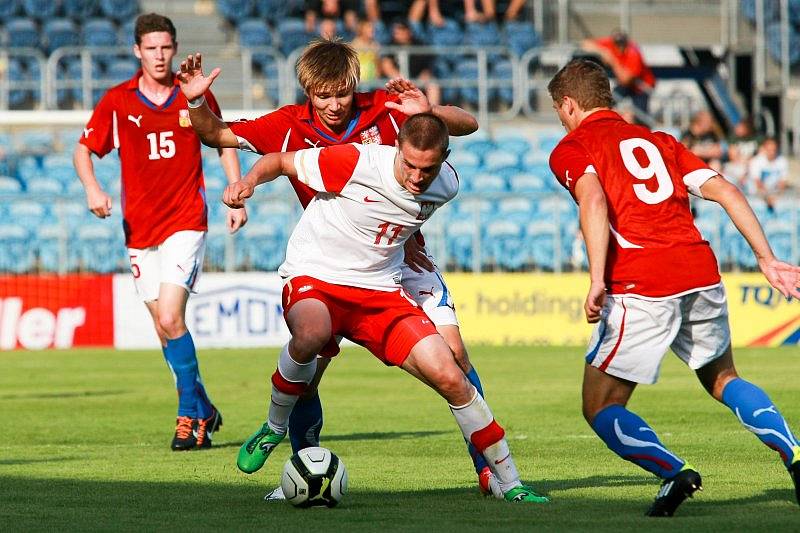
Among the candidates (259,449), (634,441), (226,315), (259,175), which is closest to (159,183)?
(259,449)

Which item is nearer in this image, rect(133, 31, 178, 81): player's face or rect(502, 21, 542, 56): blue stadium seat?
rect(133, 31, 178, 81): player's face

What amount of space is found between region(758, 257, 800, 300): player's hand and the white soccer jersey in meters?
1.50

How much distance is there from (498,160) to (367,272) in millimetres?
15606

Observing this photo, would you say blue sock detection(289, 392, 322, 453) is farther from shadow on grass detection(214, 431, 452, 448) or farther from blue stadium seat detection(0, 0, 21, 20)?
blue stadium seat detection(0, 0, 21, 20)

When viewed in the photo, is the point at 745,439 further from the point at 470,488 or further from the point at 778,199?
the point at 778,199

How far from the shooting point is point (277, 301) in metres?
18.9

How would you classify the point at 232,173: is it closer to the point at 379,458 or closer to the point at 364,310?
the point at 379,458

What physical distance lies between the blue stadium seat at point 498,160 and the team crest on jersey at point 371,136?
48.9 ft

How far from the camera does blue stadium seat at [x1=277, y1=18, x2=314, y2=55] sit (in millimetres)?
24734

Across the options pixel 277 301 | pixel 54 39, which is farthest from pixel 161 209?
pixel 54 39

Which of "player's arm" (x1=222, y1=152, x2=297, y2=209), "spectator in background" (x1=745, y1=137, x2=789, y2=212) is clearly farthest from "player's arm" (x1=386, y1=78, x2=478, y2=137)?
"spectator in background" (x1=745, y1=137, x2=789, y2=212)

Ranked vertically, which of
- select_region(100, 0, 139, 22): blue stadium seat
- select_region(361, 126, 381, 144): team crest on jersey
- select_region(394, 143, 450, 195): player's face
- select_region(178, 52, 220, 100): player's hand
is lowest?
select_region(394, 143, 450, 195): player's face

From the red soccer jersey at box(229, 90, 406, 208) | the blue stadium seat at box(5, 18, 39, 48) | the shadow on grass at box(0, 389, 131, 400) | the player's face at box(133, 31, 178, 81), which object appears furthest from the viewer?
the blue stadium seat at box(5, 18, 39, 48)

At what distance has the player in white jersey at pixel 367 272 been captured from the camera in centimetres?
664
